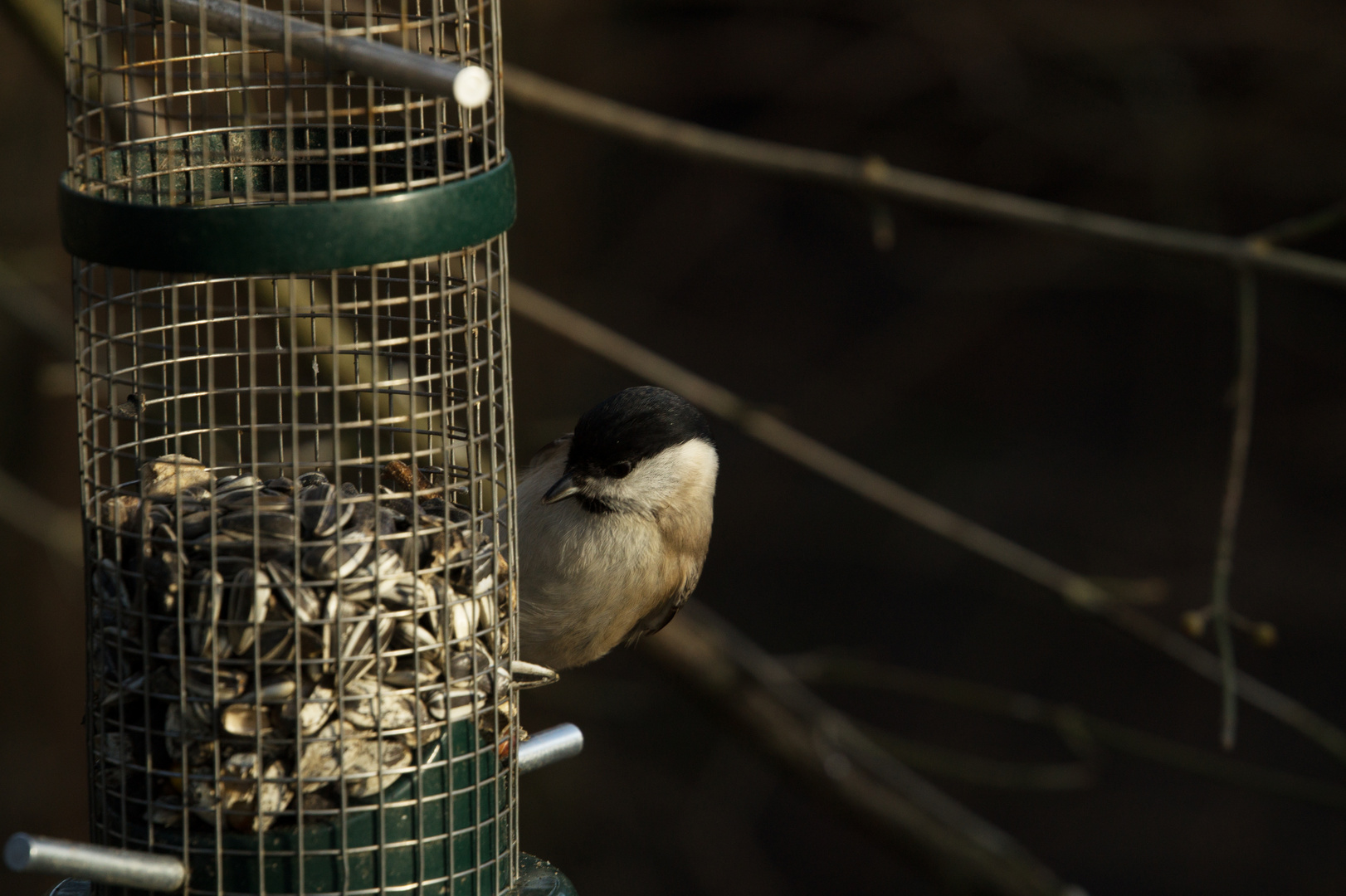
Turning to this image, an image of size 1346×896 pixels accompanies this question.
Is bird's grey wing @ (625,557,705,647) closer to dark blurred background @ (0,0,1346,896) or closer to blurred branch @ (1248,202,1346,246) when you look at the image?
blurred branch @ (1248,202,1346,246)

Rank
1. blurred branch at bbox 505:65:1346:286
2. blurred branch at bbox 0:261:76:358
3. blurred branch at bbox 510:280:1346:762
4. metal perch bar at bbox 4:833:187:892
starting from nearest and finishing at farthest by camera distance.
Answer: metal perch bar at bbox 4:833:187:892 < blurred branch at bbox 505:65:1346:286 < blurred branch at bbox 510:280:1346:762 < blurred branch at bbox 0:261:76:358

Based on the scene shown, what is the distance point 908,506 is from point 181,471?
272 centimetres

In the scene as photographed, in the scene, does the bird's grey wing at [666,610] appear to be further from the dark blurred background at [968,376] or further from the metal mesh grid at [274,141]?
the dark blurred background at [968,376]

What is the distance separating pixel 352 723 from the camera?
2.70 meters

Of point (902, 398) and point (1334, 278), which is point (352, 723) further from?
point (902, 398)

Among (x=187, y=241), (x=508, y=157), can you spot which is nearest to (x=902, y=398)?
(x=508, y=157)

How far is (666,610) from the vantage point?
14.5 ft

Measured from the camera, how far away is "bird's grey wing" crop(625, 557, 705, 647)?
434cm

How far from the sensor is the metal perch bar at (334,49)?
213cm

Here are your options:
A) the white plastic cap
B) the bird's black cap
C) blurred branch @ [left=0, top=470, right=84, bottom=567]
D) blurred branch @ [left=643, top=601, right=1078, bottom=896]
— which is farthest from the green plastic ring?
blurred branch @ [left=0, top=470, right=84, bottom=567]

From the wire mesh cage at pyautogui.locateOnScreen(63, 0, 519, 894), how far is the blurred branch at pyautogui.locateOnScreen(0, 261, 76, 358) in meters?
2.61

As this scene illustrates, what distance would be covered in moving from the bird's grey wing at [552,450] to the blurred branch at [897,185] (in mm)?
1046

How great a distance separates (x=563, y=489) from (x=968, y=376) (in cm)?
646

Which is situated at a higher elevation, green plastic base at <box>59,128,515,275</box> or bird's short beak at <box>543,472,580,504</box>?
green plastic base at <box>59,128,515,275</box>
